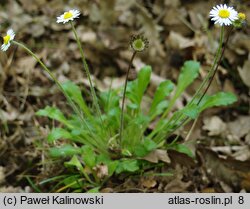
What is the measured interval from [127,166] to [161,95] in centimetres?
59

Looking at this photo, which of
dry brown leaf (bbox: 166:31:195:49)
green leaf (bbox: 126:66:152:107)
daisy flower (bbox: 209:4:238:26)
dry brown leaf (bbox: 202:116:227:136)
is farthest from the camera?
dry brown leaf (bbox: 166:31:195:49)

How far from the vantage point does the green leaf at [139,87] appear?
9.32 ft

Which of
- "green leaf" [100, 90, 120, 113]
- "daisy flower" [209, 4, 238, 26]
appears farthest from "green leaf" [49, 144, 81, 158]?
"daisy flower" [209, 4, 238, 26]

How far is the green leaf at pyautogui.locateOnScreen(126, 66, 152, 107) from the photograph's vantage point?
2.84m

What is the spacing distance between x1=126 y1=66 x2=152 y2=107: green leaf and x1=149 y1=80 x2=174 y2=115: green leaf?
4.2 inches

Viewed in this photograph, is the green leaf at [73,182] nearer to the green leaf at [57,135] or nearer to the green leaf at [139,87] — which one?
the green leaf at [57,135]

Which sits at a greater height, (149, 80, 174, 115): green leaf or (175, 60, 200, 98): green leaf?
(175, 60, 200, 98): green leaf

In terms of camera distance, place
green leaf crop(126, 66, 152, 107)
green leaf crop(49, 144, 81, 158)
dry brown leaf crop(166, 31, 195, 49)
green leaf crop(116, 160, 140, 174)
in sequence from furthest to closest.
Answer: dry brown leaf crop(166, 31, 195, 49), green leaf crop(126, 66, 152, 107), green leaf crop(49, 144, 81, 158), green leaf crop(116, 160, 140, 174)

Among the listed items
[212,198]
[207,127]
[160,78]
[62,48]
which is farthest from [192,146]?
[62,48]

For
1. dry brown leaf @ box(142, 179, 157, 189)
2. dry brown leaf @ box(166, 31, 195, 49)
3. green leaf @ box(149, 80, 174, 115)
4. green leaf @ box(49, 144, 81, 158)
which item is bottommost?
dry brown leaf @ box(142, 179, 157, 189)

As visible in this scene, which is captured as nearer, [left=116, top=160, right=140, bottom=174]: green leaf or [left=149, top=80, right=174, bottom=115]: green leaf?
[left=116, top=160, right=140, bottom=174]: green leaf

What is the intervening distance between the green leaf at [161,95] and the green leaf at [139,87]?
0.35 feet

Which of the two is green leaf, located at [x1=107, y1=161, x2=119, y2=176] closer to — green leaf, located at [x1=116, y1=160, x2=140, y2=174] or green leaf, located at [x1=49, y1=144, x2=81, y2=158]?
green leaf, located at [x1=116, y1=160, x2=140, y2=174]

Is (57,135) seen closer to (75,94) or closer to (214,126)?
(75,94)
